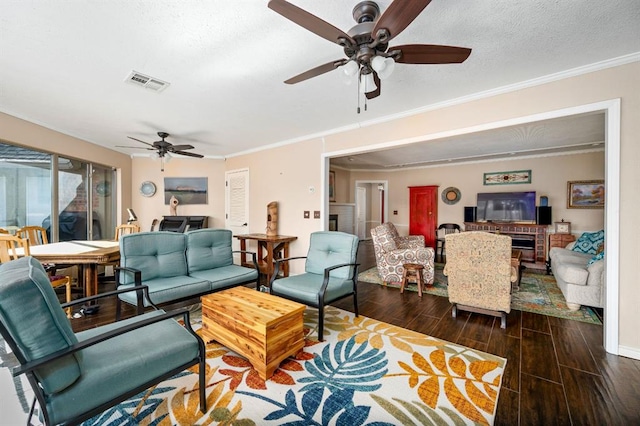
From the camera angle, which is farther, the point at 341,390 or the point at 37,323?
the point at 341,390

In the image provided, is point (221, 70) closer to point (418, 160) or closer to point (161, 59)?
point (161, 59)

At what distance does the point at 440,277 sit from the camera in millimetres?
4859

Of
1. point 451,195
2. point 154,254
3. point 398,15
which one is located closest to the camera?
point 398,15

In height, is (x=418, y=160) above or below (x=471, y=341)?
above

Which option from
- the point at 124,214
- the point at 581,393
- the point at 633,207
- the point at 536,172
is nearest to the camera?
the point at 581,393

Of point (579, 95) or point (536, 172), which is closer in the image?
point (579, 95)

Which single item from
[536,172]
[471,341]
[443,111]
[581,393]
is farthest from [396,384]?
[536,172]

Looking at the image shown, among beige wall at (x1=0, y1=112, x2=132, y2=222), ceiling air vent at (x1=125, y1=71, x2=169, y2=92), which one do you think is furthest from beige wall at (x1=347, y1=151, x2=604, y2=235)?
ceiling air vent at (x1=125, y1=71, x2=169, y2=92)

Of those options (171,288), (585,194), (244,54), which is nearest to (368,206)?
(585,194)

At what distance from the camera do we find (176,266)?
3080 millimetres

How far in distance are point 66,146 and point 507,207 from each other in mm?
8897

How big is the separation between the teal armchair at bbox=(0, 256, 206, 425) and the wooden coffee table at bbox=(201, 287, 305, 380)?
22.5 inches

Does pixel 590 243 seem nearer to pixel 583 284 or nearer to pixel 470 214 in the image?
pixel 583 284

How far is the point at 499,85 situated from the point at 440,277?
3.33 m
